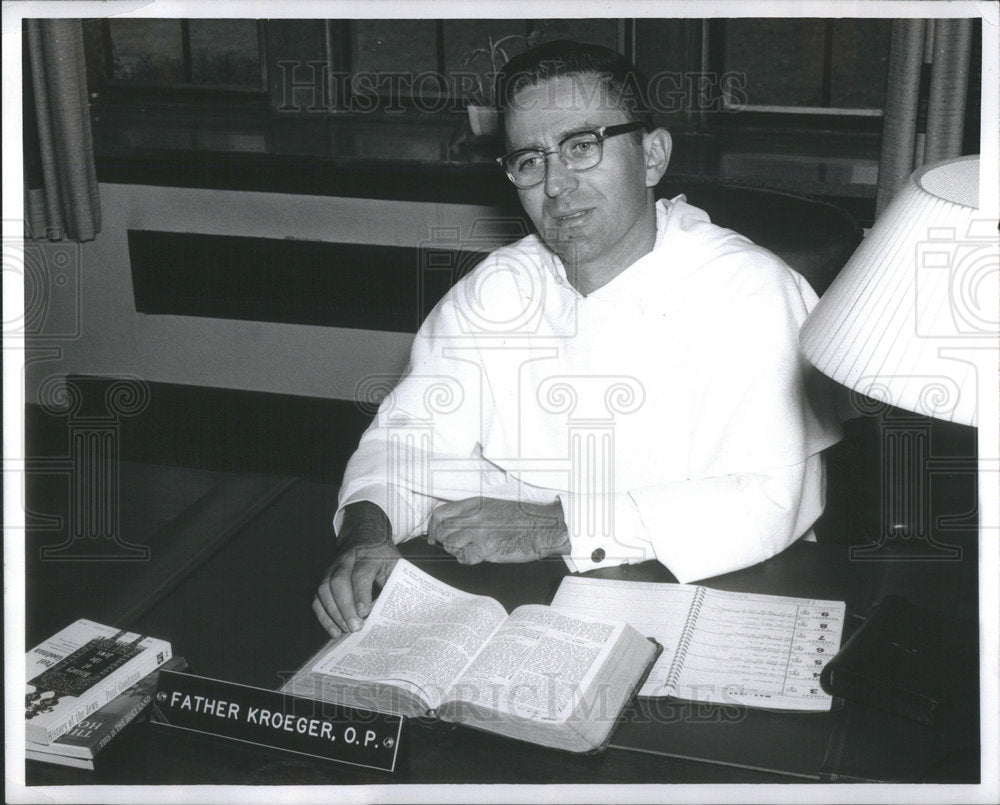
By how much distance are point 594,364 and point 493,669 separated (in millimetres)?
827

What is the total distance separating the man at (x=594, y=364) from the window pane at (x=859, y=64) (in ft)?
4.67

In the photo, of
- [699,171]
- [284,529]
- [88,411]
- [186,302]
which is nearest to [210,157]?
[186,302]

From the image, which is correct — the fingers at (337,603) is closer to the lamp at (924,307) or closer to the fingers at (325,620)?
the fingers at (325,620)

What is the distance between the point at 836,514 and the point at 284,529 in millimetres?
1123

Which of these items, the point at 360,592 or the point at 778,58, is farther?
the point at 778,58

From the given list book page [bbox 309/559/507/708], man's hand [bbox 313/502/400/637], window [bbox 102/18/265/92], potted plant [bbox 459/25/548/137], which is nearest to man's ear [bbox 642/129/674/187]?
man's hand [bbox 313/502/400/637]

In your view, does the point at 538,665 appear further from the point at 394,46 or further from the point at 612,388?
the point at 394,46

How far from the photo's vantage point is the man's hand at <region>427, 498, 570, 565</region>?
58.8 inches

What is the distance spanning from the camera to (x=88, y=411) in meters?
4.02

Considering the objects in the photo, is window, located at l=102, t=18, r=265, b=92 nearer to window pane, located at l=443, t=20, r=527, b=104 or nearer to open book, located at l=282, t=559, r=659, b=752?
window pane, located at l=443, t=20, r=527, b=104

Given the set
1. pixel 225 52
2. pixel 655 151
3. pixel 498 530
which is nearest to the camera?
pixel 498 530

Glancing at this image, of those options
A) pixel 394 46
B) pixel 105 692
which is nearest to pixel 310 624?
pixel 105 692

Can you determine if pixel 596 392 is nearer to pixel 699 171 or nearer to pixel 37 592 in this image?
pixel 37 592

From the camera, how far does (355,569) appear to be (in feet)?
4.75
